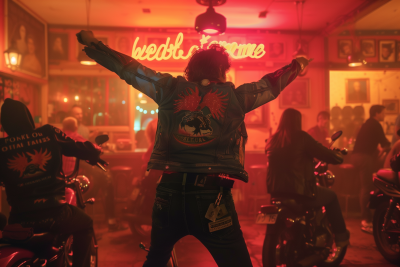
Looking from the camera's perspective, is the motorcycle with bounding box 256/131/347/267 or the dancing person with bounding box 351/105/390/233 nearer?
the motorcycle with bounding box 256/131/347/267

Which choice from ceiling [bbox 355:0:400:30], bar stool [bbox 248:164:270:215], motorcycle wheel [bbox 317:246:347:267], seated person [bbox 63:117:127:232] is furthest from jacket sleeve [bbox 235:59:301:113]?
ceiling [bbox 355:0:400:30]

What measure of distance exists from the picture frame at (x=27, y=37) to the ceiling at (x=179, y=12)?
0.78 ft

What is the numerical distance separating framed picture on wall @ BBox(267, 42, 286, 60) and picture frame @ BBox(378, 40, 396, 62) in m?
2.65

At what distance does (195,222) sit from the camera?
1.35 m

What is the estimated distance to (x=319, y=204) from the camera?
2.82 metres

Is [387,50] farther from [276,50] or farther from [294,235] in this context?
[294,235]

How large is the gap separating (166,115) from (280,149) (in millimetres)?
1647

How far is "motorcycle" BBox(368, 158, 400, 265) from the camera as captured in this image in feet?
10.5

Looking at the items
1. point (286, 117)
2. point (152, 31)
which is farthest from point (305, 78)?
point (286, 117)

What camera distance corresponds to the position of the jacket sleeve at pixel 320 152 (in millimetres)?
2719

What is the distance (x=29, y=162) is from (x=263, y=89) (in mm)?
1498

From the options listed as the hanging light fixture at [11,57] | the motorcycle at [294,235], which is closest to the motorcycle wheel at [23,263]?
the motorcycle at [294,235]

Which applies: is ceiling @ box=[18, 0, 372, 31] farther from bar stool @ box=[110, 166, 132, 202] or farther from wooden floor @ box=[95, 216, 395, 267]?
wooden floor @ box=[95, 216, 395, 267]

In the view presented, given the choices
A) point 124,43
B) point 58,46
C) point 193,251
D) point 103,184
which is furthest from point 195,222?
point 58,46
